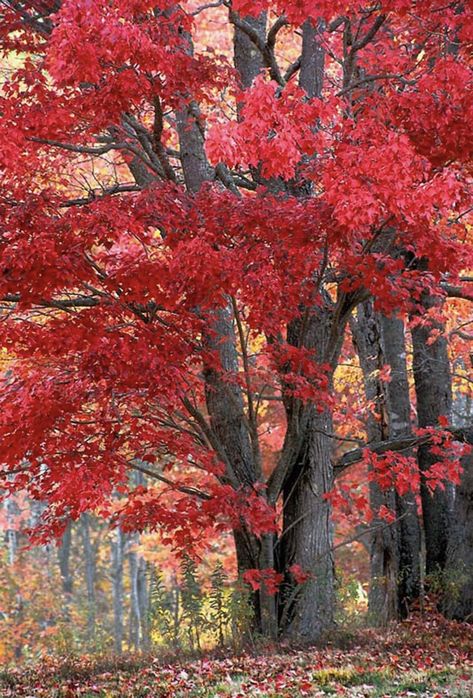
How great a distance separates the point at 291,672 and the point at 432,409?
19.4ft

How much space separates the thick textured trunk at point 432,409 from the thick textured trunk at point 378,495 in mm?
468

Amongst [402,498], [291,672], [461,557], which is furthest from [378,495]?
[291,672]

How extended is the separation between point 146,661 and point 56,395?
3072 millimetres

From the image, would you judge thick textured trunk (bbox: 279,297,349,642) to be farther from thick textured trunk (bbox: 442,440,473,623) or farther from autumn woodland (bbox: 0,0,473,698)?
thick textured trunk (bbox: 442,440,473,623)

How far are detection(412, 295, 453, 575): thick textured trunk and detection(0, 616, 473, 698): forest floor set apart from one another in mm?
1815

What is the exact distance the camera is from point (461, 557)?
37.1ft

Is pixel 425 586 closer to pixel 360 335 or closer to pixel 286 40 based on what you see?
pixel 360 335

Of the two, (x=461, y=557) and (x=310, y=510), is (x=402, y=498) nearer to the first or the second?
(x=461, y=557)

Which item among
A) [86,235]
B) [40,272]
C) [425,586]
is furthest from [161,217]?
[425,586]

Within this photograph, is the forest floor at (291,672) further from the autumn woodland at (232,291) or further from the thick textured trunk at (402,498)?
the thick textured trunk at (402,498)

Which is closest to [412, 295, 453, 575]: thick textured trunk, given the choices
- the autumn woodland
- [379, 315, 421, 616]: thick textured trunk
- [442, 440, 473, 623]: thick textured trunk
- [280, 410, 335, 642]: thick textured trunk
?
[379, 315, 421, 616]: thick textured trunk

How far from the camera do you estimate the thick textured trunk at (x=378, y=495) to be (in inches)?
467

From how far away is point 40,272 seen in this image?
7410 millimetres

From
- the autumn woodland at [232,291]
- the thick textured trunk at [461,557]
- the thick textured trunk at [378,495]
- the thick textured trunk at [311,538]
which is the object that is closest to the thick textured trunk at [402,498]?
the thick textured trunk at [378,495]
